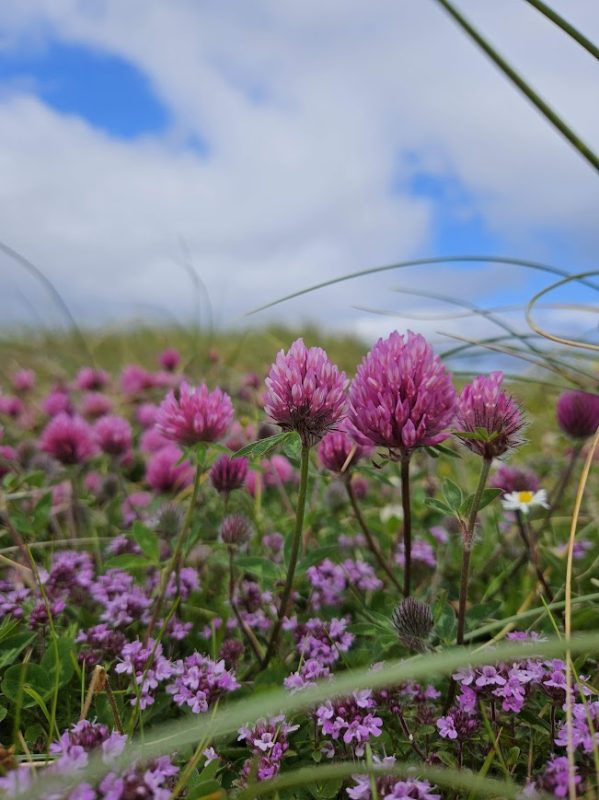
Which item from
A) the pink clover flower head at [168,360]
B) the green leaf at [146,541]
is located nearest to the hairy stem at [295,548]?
the green leaf at [146,541]

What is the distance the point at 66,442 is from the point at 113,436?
0.33 metres

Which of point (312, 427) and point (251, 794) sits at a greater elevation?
point (312, 427)

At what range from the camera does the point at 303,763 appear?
1347 millimetres

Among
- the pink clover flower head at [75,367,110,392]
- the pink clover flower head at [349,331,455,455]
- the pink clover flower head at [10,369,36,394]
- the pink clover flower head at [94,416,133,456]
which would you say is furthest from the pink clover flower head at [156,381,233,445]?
the pink clover flower head at [10,369,36,394]

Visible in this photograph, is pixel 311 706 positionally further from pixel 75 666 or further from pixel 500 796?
pixel 75 666

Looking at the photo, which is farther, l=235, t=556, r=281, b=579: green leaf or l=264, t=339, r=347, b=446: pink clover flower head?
l=235, t=556, r=281, b=579: green leaf

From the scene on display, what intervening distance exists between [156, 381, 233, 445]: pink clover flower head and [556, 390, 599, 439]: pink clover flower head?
1061 mm

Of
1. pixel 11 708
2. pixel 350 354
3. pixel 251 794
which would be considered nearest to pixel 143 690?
pixel 11 708

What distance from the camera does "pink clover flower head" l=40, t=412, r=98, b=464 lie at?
8.18ft

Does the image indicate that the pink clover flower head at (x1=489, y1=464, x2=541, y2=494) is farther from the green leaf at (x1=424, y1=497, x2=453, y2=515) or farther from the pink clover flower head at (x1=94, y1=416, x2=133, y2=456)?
the pink clover flower head at (x1=94, y1=416, x2=133, y2=456)

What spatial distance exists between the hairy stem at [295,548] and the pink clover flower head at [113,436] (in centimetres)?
141

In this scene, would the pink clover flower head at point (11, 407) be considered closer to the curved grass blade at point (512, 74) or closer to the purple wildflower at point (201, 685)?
the purple wildflower at point (201, 685)

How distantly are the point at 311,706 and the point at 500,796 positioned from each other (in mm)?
359

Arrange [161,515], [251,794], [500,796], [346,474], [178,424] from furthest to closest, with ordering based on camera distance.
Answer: [161,515], [346,474], [178,424], [500,796], [251,794]
